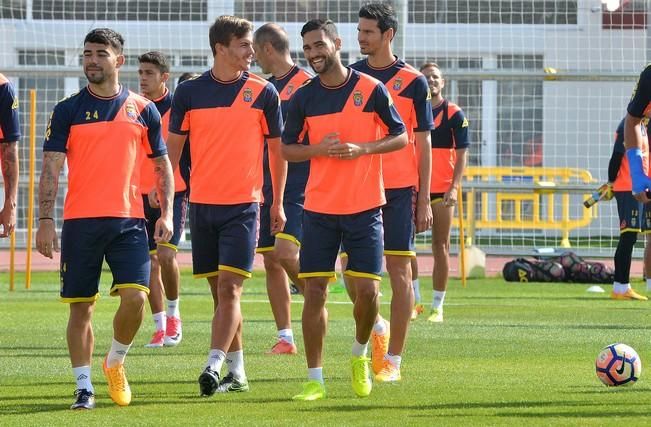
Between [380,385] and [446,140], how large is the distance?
5573 millimetres

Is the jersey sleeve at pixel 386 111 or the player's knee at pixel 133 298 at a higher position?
the jersey sleeve at pixel 386 111

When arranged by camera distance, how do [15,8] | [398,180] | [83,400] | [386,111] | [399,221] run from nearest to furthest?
[83,400] → [386,111] → [399,221] → [398,180] → [15,8]

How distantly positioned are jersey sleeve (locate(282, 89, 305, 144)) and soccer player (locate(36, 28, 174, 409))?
2.94ft

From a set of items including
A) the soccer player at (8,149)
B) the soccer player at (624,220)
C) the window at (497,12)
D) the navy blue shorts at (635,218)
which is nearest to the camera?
the soccer player at (8,149)

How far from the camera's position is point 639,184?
8.60 meters

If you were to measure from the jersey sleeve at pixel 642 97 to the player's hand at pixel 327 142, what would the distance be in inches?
74.2

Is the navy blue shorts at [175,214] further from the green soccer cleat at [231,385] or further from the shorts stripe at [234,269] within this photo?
the green soccer cleat at [231,385]

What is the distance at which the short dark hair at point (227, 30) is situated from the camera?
8500 mm

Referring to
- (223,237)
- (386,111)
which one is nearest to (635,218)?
(386,111)

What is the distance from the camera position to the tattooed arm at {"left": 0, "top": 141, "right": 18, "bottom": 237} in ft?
27.8

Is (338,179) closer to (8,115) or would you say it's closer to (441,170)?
(8,115)

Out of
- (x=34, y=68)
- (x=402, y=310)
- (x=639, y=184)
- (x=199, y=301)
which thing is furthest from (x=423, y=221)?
(x=34, y=68)

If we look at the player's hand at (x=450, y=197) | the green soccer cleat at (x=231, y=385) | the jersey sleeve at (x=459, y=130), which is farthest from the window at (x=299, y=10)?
the green soccer cleat at (x=231, y=385)

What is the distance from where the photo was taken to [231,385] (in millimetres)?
8430
